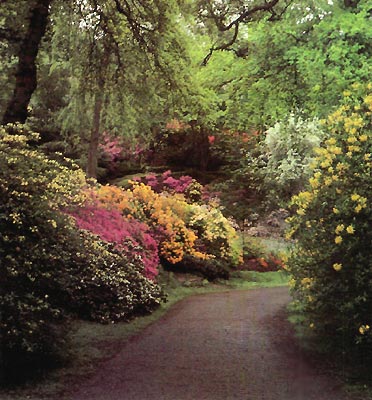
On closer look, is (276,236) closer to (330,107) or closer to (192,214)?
(192,214)

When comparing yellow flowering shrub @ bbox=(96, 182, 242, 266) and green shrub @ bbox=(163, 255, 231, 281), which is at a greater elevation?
yellow flowering shrub @ bbox=(96, 182, 242, 266)

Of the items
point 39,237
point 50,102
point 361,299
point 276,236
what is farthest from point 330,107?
point 50,102

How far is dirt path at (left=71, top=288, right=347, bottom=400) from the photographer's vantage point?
17.0 ft

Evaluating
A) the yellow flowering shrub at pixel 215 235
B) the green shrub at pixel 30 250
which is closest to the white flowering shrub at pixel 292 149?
the yellow flowering shrub at pixel 215 235

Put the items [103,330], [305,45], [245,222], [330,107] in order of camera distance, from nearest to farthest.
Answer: [103,330], [330,107], [305,45], [245,222]

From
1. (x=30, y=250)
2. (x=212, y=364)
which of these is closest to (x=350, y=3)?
(x=212, y=364)

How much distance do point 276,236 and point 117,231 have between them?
10058 mm

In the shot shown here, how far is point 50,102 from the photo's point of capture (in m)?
21.5

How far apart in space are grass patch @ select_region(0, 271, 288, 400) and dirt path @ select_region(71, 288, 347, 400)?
15cm

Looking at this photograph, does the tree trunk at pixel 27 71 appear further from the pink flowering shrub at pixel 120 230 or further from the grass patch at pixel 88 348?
the grass patch at pixel 88 348

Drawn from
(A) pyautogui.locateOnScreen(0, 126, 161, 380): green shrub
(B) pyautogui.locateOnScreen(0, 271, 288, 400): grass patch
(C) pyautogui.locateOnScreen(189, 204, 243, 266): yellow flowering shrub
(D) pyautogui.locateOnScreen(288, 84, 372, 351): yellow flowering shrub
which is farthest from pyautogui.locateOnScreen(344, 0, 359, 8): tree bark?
(A) pyautogui.locateOnScreen(0, 126, 161, 380): green shrub

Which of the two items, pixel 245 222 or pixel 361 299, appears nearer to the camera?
pixel 361 299

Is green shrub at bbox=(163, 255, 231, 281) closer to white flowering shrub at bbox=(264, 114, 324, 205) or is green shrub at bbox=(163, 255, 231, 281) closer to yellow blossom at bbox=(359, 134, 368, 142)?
white flowering shrub at bbox=(264, 114, 324, 205)

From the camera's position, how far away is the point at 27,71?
7602 millimetres
